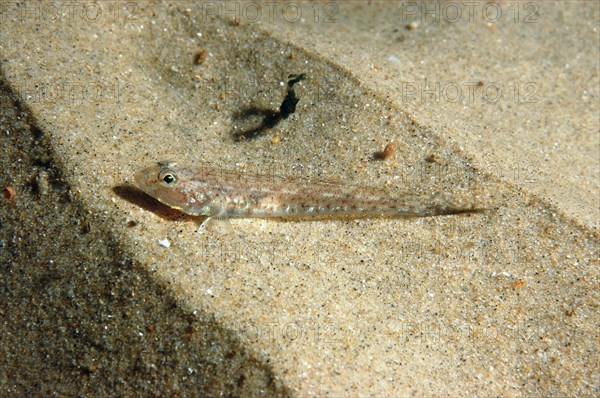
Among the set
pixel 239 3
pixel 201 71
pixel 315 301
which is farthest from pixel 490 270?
pixel 239 3

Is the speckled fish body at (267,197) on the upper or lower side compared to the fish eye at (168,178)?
lower

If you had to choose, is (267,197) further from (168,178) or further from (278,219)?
(168,178)

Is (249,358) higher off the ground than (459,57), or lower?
lower

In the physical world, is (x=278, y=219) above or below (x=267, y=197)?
below

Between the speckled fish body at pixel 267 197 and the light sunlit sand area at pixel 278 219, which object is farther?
the speckled fish body at pixel 267 197

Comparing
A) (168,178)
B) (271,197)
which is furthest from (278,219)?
(168,178)

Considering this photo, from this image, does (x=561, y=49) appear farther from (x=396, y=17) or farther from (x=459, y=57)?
(x=396, y=17)
